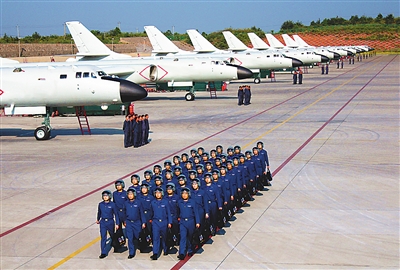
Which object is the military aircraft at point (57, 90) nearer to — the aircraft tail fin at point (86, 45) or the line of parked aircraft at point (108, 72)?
the line of parked aircraft at point (108, 72)

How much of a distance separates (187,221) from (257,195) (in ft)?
14.7

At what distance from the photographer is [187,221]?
10812 millimetres

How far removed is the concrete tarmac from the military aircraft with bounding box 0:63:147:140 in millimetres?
1488

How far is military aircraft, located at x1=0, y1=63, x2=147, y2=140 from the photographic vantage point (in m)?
24.8

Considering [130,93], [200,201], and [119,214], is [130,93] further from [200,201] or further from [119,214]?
[200,201]

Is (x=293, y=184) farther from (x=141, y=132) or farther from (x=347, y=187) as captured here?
(x=141, y=132)

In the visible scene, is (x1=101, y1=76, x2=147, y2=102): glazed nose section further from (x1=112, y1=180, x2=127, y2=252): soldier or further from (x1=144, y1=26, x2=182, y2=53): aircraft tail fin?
(x1=144, y1=26, x2=182, y2=53): aircraft tail fin

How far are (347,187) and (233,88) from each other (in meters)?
37.6

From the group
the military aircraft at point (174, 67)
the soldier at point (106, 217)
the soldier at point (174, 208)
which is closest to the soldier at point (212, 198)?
the soldier at point (174, 208)

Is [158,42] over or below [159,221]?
over

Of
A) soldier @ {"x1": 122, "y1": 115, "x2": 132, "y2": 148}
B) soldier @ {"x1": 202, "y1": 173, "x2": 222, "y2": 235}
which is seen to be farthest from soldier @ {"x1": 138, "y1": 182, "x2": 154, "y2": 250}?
soldier @ {"x1": 122, "y1": 115, "x2": 132, "y2": 148}

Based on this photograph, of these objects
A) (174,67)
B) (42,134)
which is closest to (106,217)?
(42,134)

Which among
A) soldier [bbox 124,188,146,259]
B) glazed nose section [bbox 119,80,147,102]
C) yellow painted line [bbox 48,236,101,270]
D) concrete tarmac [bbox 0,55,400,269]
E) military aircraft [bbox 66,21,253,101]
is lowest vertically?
yellow painted line [bbox 48,236,101,270]

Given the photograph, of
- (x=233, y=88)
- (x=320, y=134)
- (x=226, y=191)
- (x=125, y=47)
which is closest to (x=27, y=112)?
(x=320, y=134)
